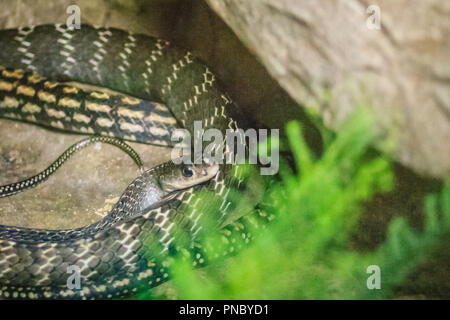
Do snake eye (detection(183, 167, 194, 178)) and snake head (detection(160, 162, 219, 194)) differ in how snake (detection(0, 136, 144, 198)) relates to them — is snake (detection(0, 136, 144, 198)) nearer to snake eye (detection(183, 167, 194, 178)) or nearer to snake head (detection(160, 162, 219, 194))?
snake head (detection(160, 162, 219, 194))

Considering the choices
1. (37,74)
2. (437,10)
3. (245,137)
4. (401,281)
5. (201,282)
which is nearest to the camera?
(437,10)

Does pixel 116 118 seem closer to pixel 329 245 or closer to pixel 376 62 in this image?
pixel 329 245

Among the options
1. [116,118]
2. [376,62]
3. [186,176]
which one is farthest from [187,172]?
[376,62]

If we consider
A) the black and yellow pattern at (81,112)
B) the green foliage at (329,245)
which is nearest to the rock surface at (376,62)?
the green foliage at (329,245)

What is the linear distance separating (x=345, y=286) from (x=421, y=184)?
2.80 ft

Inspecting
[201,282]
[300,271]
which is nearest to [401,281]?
[300,271]

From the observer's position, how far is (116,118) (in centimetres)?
449

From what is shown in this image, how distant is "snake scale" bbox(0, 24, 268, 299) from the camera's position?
287 cm

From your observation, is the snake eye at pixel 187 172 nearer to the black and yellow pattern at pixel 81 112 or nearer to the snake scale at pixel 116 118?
the snake scale at pixel 116 118

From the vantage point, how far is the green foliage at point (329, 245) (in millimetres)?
2439
